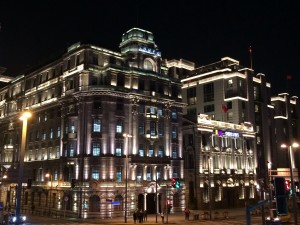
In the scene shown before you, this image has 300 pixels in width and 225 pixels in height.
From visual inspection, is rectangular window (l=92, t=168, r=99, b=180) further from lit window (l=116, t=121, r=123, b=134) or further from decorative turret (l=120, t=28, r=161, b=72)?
decorative turret (l=120, t=28, r=161, b=72)

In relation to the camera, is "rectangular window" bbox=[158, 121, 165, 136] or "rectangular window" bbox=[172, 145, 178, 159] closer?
"rectangular window" bbox=[158, 121, 165, 136]

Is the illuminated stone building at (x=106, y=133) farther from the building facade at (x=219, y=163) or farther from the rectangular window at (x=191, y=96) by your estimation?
the rectangular window at (x=191, y=96)

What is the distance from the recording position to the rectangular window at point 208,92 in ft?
322

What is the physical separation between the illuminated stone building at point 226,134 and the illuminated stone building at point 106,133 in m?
8.14

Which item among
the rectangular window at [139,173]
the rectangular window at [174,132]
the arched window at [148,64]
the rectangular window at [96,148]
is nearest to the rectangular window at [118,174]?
the rectangular window at [139,173]

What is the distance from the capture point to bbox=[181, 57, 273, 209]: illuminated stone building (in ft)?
265

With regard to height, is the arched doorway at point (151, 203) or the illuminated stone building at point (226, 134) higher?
the illuminated stone building at point (226, 134)

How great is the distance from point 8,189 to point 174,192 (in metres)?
40.9

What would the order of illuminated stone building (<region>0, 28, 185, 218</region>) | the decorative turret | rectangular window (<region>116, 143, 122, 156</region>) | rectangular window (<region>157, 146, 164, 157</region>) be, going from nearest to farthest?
1. illuminated stone building (<region>0, 28, 185, 218</region>)
2. rectangular window (<region>116, 143, 122, 156</region>)
3. rectangular window (<region>157, 146, 164, 157</region>)
4. the decorative turret

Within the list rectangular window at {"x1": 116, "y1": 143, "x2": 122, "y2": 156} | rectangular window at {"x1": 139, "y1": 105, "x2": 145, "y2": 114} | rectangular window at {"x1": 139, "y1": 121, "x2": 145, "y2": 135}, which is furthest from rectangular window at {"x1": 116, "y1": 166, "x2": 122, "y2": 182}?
rectangular window at {"x1": 139, "y1": 105, "x2": 145, "y2": 114}

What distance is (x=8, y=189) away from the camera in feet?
280

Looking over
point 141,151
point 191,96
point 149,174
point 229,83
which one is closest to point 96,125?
point 141,151

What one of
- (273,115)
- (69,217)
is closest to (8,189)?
(69,217)

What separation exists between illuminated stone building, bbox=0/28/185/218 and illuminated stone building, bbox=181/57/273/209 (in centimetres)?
814
